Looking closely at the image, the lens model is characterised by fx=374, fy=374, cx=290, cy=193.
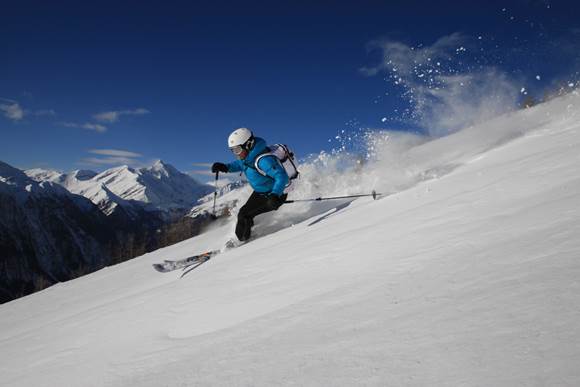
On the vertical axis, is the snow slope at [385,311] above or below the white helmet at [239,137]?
below

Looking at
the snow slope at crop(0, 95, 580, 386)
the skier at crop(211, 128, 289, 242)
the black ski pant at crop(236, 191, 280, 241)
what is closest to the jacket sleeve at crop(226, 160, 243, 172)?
the skier at crop(211, 128, 289, 242)

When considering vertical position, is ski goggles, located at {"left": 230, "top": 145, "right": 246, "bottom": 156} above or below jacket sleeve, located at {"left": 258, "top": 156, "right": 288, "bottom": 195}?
above

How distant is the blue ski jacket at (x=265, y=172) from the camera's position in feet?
29.0

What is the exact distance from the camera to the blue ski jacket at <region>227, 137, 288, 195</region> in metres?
8.84

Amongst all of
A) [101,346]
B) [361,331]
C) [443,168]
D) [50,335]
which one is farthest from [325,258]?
[443,168]

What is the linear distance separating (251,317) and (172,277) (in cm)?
505

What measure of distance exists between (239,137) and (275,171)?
125 centimetres

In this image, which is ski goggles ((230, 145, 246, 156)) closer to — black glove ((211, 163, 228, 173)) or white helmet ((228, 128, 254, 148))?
white helmet ((228, 128, 254, 148))

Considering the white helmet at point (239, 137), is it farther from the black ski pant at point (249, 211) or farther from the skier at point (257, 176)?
the black ski pant at point (249, 211)

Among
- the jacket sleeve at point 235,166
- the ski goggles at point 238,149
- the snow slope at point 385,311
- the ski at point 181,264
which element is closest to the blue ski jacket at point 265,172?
the ski goggles at point 238,149

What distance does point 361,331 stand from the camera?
7.85 feet

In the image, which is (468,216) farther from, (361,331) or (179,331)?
(179,331)

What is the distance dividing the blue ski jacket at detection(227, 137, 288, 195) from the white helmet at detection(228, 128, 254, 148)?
0.25 meters

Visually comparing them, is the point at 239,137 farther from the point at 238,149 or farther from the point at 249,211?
the point at 249,211
